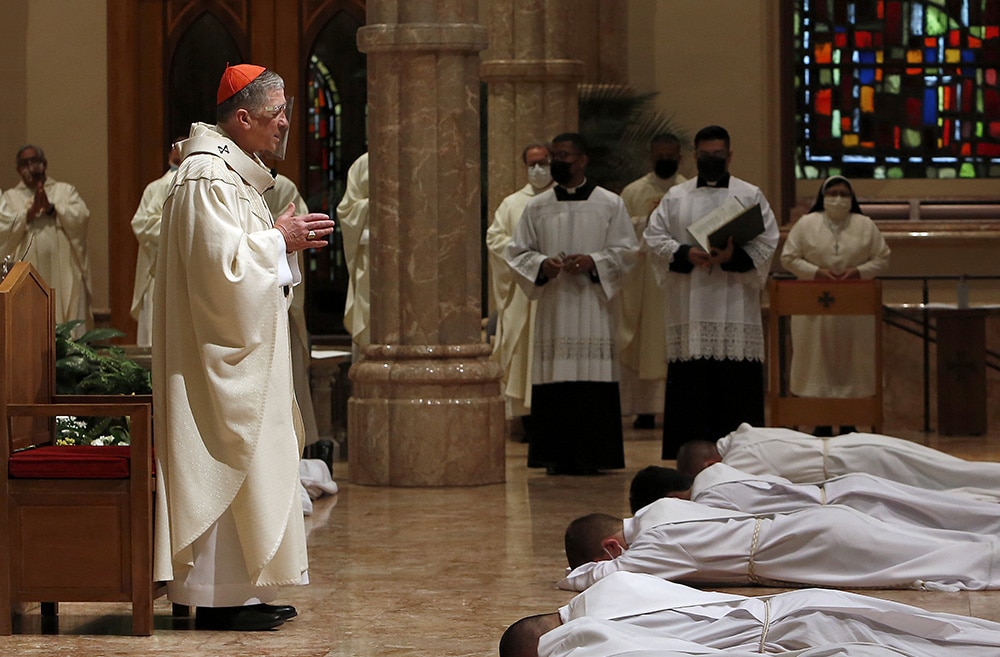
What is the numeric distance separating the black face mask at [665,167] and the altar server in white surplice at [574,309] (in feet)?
5.92

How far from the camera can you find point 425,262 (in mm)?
9305

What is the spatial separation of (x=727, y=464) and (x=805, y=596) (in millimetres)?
2918

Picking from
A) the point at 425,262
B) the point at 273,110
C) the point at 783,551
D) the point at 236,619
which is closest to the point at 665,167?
the point at 425,262

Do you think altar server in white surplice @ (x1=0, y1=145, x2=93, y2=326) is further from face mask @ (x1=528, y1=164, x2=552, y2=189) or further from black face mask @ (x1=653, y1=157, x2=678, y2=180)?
black face mask @ (x1=653, y1=157, x2=678, y2=180)

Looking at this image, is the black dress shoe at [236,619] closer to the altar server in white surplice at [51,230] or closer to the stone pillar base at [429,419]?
the stone pillar base at [429,419]

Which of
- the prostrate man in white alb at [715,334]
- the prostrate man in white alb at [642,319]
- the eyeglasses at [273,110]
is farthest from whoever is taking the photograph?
the prostrate man in white alb at [642,319]

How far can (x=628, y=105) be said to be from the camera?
13.6 meters

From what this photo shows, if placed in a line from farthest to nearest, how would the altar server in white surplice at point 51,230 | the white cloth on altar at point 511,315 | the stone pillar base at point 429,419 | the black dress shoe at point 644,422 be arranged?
the altar server in white surplice at point 51,230 < the black dress shoe at point 644,422 < the white cloth on altar at point 511,315 < the stone pillar base at point 429,419

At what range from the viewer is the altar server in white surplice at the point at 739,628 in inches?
165

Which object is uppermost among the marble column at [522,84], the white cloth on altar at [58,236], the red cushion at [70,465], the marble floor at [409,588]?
the marble column at [522,84]

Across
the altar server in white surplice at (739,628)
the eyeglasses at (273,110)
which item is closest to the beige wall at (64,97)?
the eyeglasses at (273,110)

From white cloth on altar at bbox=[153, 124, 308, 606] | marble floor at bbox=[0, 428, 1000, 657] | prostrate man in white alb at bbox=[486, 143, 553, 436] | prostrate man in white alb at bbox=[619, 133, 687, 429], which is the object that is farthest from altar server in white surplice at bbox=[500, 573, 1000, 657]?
prostrate man in white alb at bbox=[619, 133, 687, 429]

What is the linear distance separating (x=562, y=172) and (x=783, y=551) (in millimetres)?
4041

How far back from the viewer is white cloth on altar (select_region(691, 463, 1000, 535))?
21.7 feet
